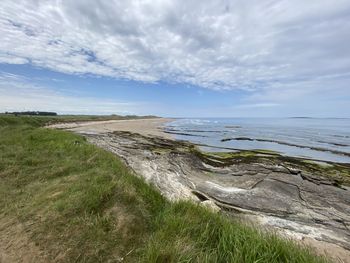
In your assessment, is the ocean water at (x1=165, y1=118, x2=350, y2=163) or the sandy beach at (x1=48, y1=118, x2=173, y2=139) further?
the sandy beach at (x1=48, y1=118, x2=173, y2=139)

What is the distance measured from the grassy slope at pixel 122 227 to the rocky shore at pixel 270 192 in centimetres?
272

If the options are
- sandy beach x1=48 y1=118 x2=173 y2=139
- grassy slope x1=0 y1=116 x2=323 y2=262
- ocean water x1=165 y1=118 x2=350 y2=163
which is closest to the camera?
grassy slope x1=0 y1=116 x2=323 y2=262

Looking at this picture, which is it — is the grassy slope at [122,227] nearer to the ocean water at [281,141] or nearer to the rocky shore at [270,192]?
the rocky shore at [270,192]

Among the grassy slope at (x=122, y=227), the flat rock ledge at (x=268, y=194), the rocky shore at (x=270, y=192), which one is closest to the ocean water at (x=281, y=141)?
the rocky shore at (x=270, y=192)

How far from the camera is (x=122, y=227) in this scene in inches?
181

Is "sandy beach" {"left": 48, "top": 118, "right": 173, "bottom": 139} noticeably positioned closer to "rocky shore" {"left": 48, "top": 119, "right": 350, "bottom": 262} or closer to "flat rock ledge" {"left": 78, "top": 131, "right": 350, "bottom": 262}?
"rocky shore" {"left": 48, "top": 119, "right": 350, "bottom": 262}

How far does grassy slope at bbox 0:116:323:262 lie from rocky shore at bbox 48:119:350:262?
8.91 feet

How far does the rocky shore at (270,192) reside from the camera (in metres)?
7.86

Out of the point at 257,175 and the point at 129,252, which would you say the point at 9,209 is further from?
the point at 257,175

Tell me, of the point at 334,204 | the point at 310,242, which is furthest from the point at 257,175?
the point at 310,242

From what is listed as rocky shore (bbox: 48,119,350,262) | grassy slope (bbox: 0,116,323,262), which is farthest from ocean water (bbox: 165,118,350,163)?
→ grassy slope (bbox: 0,116,323,262)

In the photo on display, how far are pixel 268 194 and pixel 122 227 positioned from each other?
26.6 ft

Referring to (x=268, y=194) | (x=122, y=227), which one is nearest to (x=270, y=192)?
(x=268, y=194)

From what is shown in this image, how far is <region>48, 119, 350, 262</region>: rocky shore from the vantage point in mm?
7855
